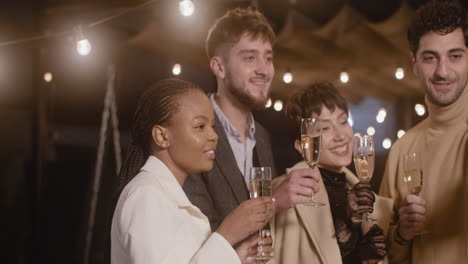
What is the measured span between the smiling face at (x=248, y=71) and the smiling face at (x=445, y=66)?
2.21 ft

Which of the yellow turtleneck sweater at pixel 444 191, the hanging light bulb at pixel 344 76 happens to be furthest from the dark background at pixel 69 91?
the yellow turtleneck sweater at pixel 444 191

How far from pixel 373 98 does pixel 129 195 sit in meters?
5.93

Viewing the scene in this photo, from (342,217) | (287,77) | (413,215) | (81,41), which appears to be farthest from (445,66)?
(287,77)

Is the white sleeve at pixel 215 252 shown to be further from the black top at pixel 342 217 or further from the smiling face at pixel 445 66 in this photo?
the smiling face at pixel 445 66

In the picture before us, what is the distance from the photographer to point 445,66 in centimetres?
247

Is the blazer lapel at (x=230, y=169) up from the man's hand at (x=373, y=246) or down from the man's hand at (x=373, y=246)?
up

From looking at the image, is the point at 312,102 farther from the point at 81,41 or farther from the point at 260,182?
the point at 81,41

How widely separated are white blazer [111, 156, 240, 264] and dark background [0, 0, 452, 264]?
3115mm

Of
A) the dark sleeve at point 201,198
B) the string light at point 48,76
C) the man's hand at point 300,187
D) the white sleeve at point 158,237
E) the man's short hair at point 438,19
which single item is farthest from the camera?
the string light at point 48,76

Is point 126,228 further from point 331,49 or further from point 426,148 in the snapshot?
point 331,49

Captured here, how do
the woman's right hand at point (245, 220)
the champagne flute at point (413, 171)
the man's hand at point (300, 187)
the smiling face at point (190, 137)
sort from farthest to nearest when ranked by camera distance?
Result: the champagne flute at point (413, 171) → the man's hand at point (300, 187) → the smiling face at point (190, 137) → the woman's right hand at point (245, 220)

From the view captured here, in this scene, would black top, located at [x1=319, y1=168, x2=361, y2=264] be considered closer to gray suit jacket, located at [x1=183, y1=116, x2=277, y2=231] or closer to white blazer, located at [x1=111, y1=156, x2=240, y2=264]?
gray suit jacket, located at [x1=183, y1=116, x2=277, y2=231]

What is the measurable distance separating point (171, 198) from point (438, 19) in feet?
4.69

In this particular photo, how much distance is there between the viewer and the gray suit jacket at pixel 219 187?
2426 millimetres
